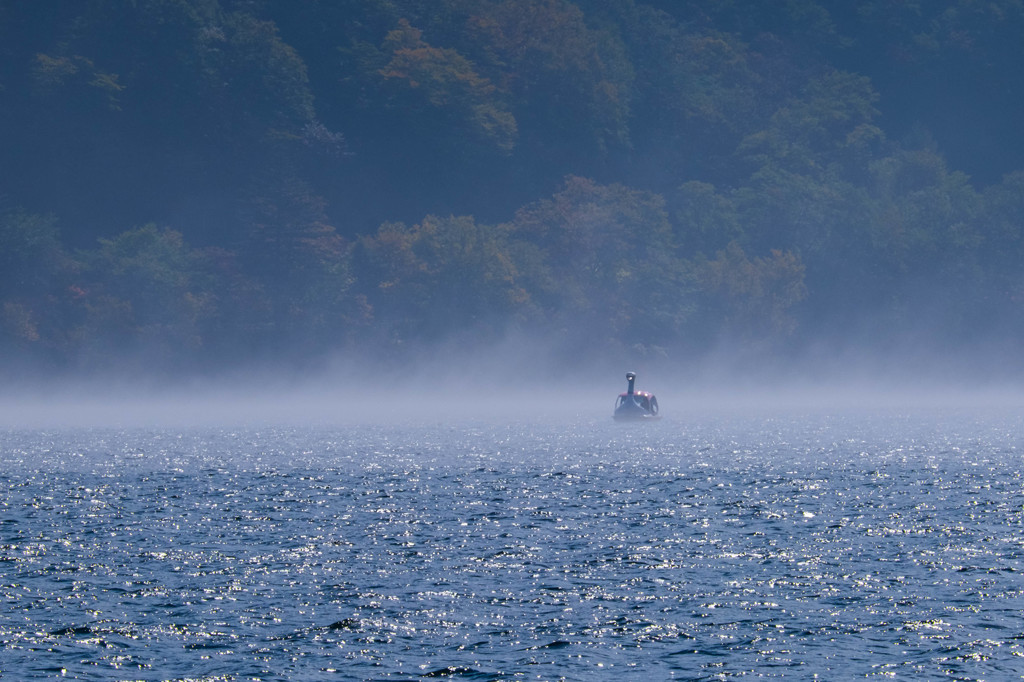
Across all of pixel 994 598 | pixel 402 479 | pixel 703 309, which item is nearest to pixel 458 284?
pixel 703 309

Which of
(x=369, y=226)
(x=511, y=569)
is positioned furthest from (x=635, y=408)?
(x=369, y=226)

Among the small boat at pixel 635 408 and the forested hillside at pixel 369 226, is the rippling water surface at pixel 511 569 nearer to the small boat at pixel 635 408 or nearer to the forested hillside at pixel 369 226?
the small boat at pixel 635 408

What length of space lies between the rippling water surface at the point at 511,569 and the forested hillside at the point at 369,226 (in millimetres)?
89536

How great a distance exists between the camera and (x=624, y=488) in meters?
55.8

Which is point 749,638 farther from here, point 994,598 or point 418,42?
point 418,42

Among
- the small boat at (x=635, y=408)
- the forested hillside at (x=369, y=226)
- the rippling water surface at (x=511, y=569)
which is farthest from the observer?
the forested hillside at (x=369, y=226)

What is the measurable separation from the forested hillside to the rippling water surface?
89.5m

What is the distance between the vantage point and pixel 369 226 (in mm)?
182125

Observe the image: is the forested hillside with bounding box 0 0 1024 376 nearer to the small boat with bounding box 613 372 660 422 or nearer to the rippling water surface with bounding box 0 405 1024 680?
the small boat with bounding box 613 372 660 422

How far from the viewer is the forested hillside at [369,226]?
15625 cm

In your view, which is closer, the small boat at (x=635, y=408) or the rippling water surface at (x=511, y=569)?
the rippling water surface at (x=511, y=569)

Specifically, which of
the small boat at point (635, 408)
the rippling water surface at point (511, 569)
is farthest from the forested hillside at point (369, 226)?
the rippling water surface at point (511, 569)

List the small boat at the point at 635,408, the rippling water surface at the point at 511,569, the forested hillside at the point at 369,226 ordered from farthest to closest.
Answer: the forested hillside at the point at 369,226 < the small boat at the point at 635,408 < the rippling water surface at the point at 511,569

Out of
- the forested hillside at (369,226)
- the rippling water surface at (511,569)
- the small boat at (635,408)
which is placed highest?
the forested hillside at (369,226)
